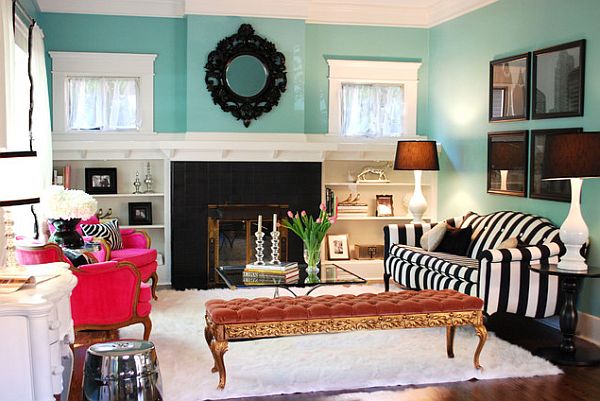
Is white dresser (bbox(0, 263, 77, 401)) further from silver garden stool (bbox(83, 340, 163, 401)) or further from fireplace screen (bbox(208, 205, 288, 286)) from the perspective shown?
fireplace screen (bbox(208, 205, 288, 286))

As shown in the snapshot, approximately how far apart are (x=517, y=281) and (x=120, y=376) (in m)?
4.30

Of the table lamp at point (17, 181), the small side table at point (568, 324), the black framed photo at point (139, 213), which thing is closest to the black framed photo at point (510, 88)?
the small side table at point (568, 324)

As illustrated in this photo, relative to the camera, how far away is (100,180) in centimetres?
764

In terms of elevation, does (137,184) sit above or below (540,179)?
below

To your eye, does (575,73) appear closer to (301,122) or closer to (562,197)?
(562,197)

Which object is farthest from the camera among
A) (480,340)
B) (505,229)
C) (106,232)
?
(106,232)

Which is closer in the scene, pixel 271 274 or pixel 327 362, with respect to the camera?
pixel 327 362

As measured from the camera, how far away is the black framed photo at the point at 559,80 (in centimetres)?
554

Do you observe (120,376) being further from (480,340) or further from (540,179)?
(540,179)

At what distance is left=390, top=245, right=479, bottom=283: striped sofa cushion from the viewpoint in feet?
17.9

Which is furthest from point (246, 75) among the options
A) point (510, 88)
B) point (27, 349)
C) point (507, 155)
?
point (27, 349)

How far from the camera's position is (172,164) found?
7.48m

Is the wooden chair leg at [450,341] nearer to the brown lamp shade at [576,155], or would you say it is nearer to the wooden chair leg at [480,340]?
the wooden chair leg at [480,340]

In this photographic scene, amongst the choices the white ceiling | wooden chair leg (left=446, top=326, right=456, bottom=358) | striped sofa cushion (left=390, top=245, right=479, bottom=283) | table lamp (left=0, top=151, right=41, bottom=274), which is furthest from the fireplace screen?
table lamp (left=0, top=151, right=41, bottom=274)
